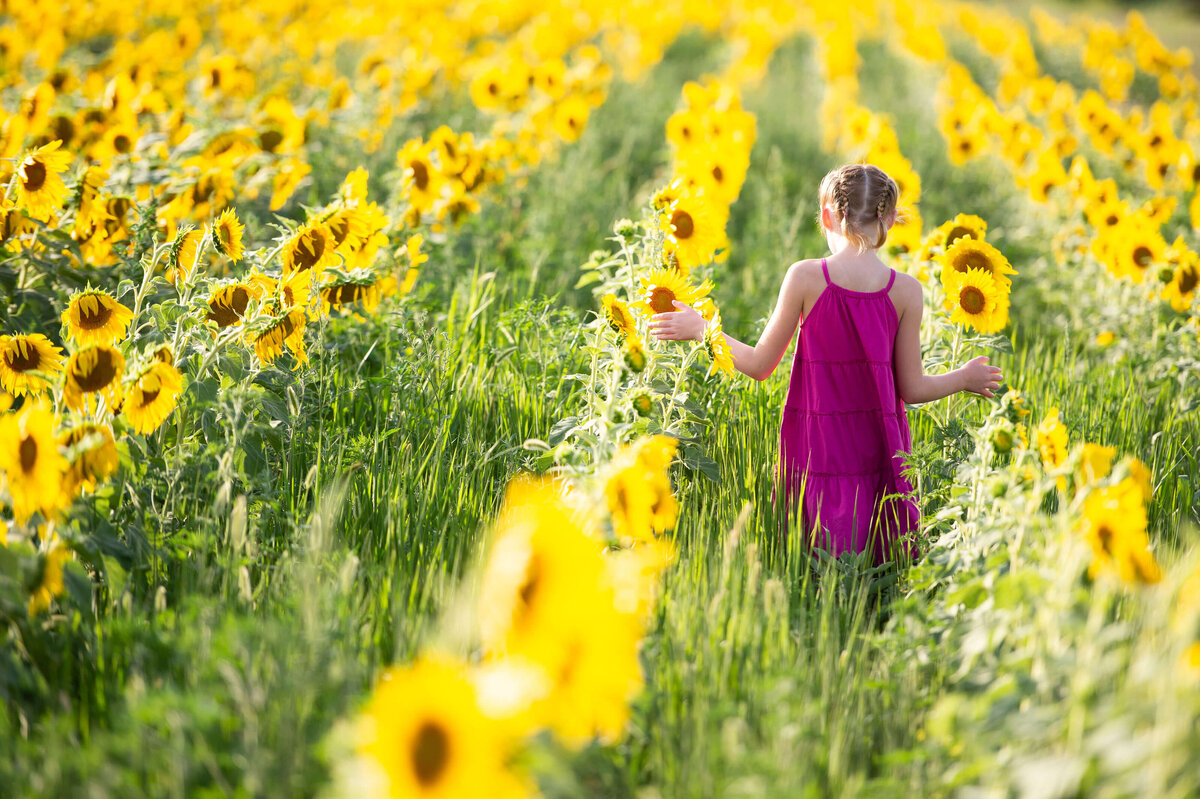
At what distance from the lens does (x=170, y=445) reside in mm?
2318

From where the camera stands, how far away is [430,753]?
112 centimetres

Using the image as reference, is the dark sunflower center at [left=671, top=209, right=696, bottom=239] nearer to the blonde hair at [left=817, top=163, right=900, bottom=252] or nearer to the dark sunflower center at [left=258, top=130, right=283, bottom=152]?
the blonde hair at [left=817, top=163, right=900, bottom=252]

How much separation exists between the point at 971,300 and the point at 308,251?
1.96 m

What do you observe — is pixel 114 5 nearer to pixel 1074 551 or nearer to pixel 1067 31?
pixel 1074 551

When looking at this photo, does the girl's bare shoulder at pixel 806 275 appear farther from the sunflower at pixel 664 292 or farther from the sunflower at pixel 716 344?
the sunflower at pixel 716 344

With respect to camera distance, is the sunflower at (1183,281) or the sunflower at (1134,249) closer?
the sunflower at (1183,281)

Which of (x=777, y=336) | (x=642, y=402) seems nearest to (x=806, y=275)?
(x=777, y=336)

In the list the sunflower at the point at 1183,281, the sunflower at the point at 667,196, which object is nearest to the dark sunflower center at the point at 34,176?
the sunflower at the point at 667,196

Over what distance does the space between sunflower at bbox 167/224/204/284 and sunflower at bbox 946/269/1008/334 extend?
Result: 218cm

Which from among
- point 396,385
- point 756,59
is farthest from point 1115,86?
point 396,385

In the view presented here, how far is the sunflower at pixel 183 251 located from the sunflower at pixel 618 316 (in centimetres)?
106

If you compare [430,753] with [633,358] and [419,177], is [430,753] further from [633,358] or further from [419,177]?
[419,177]

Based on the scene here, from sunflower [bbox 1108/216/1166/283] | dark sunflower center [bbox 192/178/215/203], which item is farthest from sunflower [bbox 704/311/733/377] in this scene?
sunflower [bbox 1108/216/1166/283]

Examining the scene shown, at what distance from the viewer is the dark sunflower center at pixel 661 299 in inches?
101
